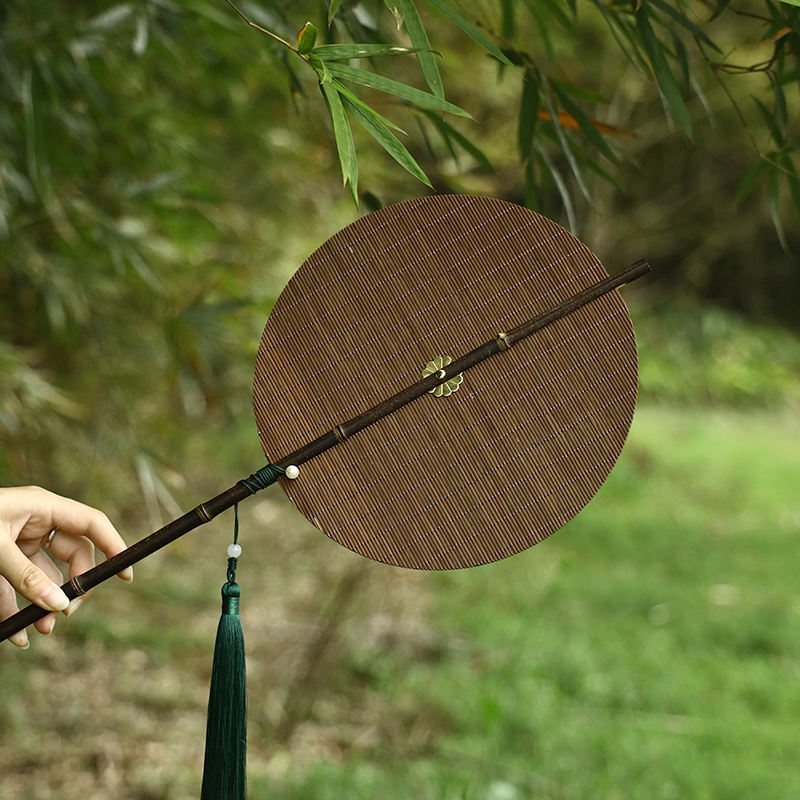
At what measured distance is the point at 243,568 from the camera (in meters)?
3.23

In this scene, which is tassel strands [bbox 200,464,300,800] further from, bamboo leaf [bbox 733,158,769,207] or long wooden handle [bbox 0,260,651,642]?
bamboo leaf [bbox 733,158,769,207]

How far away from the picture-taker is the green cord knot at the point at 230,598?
63cm

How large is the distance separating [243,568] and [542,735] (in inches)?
63.0

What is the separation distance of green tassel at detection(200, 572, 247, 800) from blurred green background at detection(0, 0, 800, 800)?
1.43ft

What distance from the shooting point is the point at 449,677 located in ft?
7.48

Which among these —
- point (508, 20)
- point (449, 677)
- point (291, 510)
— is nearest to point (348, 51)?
point (508, 20)

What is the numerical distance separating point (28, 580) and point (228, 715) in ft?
0.64

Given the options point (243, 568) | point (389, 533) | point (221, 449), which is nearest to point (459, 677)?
point (243, 568)

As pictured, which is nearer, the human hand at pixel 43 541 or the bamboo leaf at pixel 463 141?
the human hand at pixel 43 541

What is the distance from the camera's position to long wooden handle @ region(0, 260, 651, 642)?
1.90ft

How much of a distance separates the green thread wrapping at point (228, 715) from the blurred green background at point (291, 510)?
1.41 feet

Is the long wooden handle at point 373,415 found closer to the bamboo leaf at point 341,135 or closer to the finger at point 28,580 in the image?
the finger at point 28,580

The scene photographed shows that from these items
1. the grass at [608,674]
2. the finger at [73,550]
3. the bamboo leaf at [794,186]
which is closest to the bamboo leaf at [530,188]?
the bamboo leaf at [794,186]

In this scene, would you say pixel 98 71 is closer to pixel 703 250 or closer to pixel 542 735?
pixel 542 735
